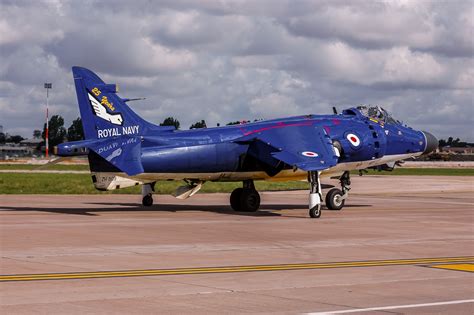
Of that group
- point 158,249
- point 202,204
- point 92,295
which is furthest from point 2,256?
point 202,204

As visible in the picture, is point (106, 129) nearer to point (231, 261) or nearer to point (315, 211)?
point (315, 211)

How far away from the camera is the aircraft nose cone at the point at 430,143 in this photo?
3519cm

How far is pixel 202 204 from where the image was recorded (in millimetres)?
36219

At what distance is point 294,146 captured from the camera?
2948 cm

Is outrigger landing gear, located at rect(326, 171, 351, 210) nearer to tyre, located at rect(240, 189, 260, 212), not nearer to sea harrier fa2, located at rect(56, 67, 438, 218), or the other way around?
sea harrier fa2, located at rect(56, 67, 438, 218)

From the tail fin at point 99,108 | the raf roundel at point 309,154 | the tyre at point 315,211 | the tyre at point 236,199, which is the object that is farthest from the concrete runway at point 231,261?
the tail fin at point 99,108

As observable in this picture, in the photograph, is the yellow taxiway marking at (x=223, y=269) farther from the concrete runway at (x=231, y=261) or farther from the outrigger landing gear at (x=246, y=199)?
the outrigger landing gear at (x=246, y=199)

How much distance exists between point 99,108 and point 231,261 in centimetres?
1284

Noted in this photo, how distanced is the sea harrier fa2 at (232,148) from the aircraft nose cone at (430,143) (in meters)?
1.60

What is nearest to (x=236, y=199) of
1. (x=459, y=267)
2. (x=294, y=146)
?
(x=294, y=146)

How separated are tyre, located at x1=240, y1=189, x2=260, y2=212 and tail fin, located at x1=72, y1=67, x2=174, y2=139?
5.44 meters

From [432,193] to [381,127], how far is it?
17598 mm

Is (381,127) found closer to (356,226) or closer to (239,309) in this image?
A: (356,226)

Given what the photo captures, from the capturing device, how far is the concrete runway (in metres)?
11.6
